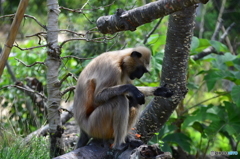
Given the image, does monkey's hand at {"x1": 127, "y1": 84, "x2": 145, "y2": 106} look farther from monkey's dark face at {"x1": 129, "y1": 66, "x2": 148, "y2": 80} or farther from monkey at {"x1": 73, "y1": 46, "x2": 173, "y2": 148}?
monkey's dark face at {"x1": 129, "y1": 66, "x2": 148, "y2": 80}

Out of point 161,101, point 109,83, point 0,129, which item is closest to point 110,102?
point 109,83

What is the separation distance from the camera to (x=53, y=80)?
226 inches

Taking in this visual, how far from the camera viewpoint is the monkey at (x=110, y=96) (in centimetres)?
519

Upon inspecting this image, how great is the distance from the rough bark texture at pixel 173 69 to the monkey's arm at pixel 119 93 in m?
0.84

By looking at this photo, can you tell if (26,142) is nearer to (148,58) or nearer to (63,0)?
(148,58)

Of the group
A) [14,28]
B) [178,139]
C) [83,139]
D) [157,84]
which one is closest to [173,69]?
[83,139]

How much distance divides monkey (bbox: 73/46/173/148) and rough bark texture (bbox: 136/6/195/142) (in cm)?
34

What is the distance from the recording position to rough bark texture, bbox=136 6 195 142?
17.5 feet

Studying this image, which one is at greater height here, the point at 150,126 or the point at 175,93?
the point at 175,93

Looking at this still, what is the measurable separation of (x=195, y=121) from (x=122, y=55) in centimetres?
283

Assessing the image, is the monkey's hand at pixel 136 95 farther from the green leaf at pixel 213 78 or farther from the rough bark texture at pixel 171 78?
the green leaf at pixel 213 78

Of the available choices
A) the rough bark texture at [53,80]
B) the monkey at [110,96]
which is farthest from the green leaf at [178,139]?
the rough bark texture at [53,80]

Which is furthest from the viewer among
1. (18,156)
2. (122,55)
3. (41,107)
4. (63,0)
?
(63,0)

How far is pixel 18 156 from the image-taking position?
5086 mm
